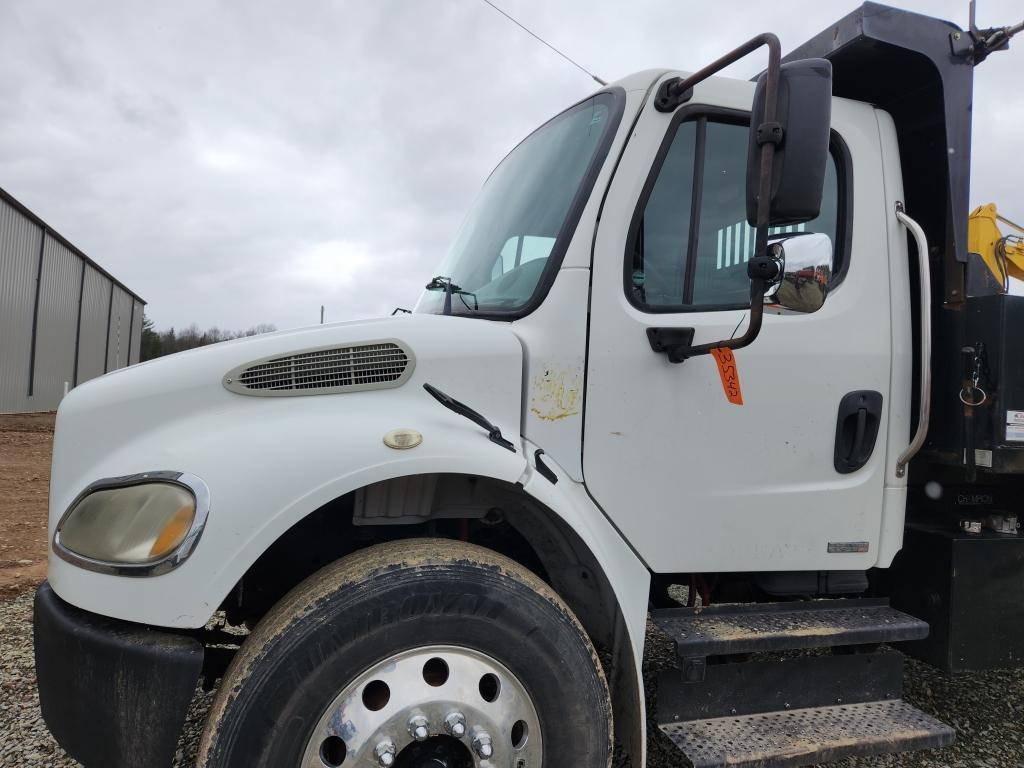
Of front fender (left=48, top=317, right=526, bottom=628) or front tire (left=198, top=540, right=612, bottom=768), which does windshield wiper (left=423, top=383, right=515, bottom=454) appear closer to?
front fender (left=48, top=317, right=526, bottom=628)

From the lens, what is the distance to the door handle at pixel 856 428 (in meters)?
2.34

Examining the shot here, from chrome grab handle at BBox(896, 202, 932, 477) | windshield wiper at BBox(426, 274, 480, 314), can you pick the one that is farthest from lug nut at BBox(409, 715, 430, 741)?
chrome grab handle at BBox(896, 202, 932, 477)

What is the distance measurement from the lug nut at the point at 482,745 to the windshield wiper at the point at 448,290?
4.47ft

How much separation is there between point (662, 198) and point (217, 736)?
204 cm

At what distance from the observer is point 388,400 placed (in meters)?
1.94

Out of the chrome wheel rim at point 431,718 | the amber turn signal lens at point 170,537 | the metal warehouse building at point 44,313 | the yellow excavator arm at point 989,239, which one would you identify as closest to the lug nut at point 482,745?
the chrome wheel rim at point 431,718

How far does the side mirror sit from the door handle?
0.63 metres

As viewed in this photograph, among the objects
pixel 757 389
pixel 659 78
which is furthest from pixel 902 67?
pixel 757 389

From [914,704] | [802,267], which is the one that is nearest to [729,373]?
[802,267]

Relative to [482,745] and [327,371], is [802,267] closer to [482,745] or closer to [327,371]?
[327,371]

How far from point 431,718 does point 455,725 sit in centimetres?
7

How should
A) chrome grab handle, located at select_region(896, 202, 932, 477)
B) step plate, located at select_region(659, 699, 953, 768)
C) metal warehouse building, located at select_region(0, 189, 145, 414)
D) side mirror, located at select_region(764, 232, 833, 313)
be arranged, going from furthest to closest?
metal warehouse building, located at select_region(0, 189, 145, 414) < chrome grab handle, located at select_region(896, 202, 932, 477) < step plate, located at select_region(659, 699, 953, 768) < side mirror, located at select_region(764, 232, 833, 313)

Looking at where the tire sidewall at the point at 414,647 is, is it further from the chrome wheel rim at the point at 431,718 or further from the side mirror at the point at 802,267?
the side mirror at the point at 802,267

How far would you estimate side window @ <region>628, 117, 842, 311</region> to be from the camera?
222 centimetres
